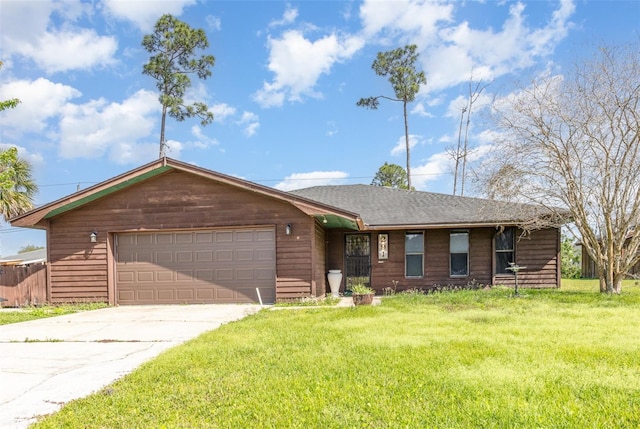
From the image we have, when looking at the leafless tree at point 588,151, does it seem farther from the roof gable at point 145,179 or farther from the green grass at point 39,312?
the green grass at point 39,312

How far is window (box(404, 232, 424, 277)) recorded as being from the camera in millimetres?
12352

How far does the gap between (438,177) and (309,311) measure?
84.3 feet

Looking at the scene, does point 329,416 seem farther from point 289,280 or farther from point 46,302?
point 46,302

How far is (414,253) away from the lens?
1241 centimetres

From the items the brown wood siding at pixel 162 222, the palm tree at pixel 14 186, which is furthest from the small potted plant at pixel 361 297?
the palm tree at pixel 14 186

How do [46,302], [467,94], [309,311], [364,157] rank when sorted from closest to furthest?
[309,311], [46,302], [467,94], [364,157]

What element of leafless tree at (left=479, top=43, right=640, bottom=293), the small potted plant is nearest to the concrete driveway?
the small potted plant

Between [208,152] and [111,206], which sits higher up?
[208,152]

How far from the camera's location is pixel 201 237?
10.7m

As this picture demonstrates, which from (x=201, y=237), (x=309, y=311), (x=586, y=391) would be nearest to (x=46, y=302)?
(x=201, y=237)

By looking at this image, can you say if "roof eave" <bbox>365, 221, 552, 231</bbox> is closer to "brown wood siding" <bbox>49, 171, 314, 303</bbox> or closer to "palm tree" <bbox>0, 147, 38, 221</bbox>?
"brown wood siding" <bbox>49, 171, 314, 303</bbox>

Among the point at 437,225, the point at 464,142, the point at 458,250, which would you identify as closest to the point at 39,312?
the point at 437,225

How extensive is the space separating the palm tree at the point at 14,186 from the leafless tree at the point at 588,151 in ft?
46.2

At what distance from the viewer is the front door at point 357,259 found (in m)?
12.5
